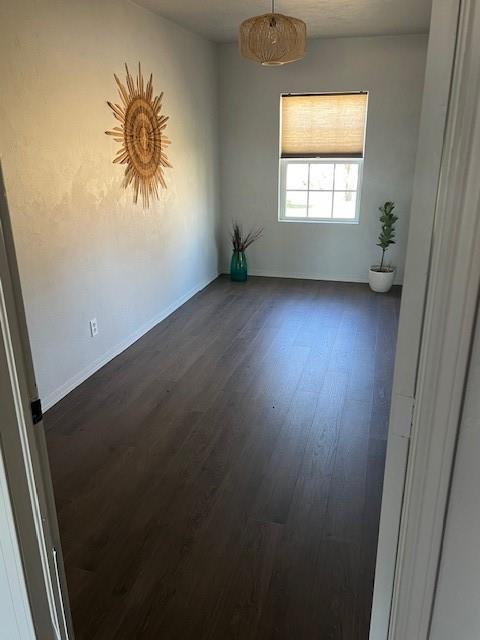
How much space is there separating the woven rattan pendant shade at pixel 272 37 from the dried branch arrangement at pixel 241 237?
8.06 ft

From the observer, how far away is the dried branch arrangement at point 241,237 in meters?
5.73

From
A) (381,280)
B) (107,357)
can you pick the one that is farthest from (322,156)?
(107,357)

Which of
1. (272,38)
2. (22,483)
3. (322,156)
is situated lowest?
(22,483)

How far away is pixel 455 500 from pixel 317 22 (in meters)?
4.46

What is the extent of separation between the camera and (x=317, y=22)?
4250mm

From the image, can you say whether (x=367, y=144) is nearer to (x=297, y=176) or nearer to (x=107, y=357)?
(x=297, y=176)

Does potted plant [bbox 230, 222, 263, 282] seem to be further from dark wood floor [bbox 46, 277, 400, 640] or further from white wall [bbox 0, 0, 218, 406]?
dark wood floor [bbox 46, 277, 400, 640]

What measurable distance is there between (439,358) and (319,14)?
13.4ft

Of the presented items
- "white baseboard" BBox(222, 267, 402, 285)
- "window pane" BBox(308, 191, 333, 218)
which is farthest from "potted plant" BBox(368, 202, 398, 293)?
"window pane" BBox(308, 191, 333, 218)

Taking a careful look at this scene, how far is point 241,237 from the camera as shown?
231 inches

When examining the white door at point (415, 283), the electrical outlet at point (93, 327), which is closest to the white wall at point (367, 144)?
the electrical outlet at point (93, 327)

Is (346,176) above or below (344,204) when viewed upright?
above

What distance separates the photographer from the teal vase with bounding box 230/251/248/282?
574cm

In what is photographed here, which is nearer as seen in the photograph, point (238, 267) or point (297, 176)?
point (297, 176)
